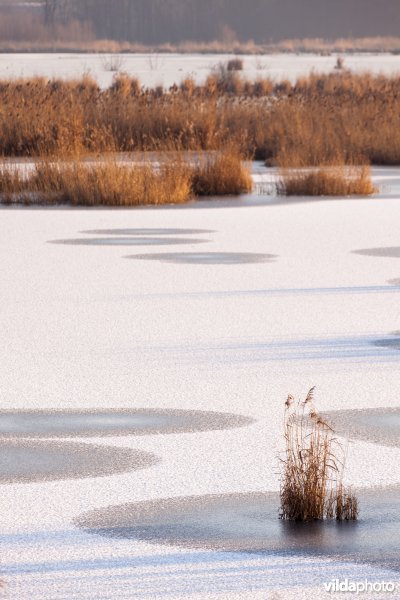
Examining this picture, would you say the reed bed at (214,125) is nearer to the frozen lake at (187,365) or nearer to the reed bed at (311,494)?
the frozen lake at (187,365)

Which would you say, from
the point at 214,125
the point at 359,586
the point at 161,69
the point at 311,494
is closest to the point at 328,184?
the point at 214,125

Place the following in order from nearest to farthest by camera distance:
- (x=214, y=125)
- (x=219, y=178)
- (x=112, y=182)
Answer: (x=112, y=182), (x=219, y=178), (x=214, y=125)

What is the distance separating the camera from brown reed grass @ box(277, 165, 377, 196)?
17266 millimetres

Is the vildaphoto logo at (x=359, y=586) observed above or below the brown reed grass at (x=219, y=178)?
above

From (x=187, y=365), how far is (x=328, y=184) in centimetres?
1029

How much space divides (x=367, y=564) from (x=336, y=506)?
0.46 metres

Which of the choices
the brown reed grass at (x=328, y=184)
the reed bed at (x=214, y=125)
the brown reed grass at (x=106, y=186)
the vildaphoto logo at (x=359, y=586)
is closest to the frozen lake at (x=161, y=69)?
the reed bed at (x=214, y=125)

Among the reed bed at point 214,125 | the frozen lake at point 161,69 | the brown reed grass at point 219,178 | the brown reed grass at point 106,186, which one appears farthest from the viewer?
the frozen lake at point 161,69

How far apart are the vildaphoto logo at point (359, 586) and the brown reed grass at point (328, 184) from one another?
13.3m

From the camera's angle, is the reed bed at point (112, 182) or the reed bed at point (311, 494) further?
the reed bed at point (112, 182)

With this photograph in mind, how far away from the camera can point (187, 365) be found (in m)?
7.24

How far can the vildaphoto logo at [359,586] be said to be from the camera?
13.4ft

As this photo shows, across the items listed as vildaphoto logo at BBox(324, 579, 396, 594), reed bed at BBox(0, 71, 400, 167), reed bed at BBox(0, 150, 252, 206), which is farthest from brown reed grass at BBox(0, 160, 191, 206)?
vildaphoto logo at BBox(324, 579, 396, 594)

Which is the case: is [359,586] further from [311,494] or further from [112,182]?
[112,182]
